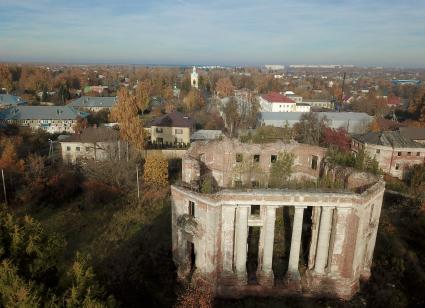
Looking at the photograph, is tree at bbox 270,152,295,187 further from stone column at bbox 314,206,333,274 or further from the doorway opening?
stone column at bbox 314,206,333,274

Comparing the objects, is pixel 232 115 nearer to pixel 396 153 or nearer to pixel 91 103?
pixel 396 153

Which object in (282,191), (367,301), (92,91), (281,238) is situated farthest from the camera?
(92,91)

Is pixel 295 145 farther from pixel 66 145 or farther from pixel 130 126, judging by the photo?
pixel 66 145

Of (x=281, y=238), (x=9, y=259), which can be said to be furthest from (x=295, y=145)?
(x=9, y=259)

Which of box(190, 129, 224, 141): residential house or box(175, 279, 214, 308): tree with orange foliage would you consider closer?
box(175, 279, 214, 308): tree with orange foliage

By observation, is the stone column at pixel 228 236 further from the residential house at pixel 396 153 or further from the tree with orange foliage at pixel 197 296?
the residential house at pixel 396 153

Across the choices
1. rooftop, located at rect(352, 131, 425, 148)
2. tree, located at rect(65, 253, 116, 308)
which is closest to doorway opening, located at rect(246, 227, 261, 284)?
tree, located at rect(65, 253, 116, 308)
